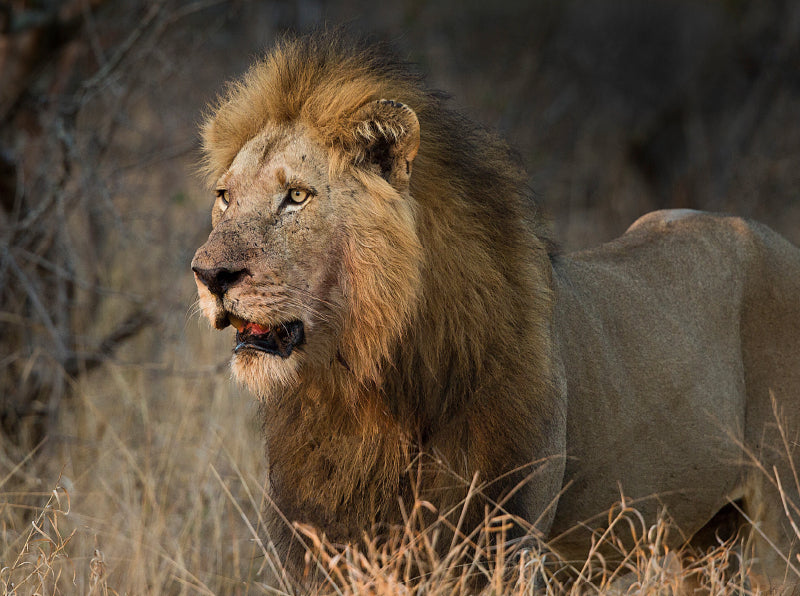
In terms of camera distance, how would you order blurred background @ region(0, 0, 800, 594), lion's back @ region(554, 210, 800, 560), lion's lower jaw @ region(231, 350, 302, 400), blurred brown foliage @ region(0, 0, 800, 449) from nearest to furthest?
1. lion's lower jaw @ region(231, 350, 302, 400)
2. lion's back @ region(554, 210, 800, 560)
3. blurred background @ region(0, 0, 800, 594)
4. blurred brown foliage @ region(0, 0, 800, 449)

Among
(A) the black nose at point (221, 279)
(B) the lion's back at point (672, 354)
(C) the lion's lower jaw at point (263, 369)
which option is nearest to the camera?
(A) the black nose at point (221, 279)

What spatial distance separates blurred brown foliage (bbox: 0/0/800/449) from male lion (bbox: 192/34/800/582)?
2392 mm

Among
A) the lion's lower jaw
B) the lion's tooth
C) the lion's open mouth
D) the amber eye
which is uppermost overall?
the amber eye

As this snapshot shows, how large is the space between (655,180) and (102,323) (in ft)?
27.8

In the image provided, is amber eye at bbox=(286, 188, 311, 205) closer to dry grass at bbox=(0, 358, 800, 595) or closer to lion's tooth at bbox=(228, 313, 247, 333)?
lion's tooth at bbox=(228, 313, 247, 333)

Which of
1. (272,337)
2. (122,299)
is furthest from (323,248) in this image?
(122,299)

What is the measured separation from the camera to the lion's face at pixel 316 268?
306 centimetres

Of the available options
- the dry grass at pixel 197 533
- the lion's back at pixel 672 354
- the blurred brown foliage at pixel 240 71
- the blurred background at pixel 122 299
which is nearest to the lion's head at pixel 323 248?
the dry grass at pixel 197 533

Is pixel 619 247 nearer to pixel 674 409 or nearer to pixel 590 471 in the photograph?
pixel 674 409

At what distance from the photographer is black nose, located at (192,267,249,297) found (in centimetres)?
299

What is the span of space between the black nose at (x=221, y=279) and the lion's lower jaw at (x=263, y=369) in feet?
0.75

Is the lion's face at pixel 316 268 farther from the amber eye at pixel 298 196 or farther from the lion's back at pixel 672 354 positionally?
the lion's back at pixel 672 354

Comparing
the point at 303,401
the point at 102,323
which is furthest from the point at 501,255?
the point at 102,323

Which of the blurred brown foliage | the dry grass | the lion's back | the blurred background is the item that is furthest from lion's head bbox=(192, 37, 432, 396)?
the blurred brown foliage
